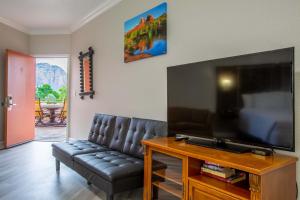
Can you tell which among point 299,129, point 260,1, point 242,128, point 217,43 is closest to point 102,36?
point 217,43

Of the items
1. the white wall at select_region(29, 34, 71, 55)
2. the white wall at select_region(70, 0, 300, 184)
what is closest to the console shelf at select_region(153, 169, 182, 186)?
the white wall at select_region(70, 0, 300, 184)

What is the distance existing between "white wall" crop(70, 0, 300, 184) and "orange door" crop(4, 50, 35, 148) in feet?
4.81

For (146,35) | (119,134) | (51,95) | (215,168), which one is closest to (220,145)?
(215,168)

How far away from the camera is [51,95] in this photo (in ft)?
30.5

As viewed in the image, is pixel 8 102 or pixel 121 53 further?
pixel 8 102

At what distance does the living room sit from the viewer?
5.47ft

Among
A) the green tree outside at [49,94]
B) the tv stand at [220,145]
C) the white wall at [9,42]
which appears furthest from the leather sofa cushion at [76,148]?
the green tree outside at [49,94]

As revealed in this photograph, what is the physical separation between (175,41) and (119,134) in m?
1.38

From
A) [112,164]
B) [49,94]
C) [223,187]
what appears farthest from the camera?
[49,94]

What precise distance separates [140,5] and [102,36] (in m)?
1.13

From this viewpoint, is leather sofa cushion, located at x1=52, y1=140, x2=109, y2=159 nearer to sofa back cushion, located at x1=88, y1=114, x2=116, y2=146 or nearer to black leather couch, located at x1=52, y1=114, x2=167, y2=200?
black leather couch, located at x1=52, y1=114, x2=167, y2=200

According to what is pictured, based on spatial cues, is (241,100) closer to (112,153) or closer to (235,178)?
(235,178)

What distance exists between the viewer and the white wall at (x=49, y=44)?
5180 mm

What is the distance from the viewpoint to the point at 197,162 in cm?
166
